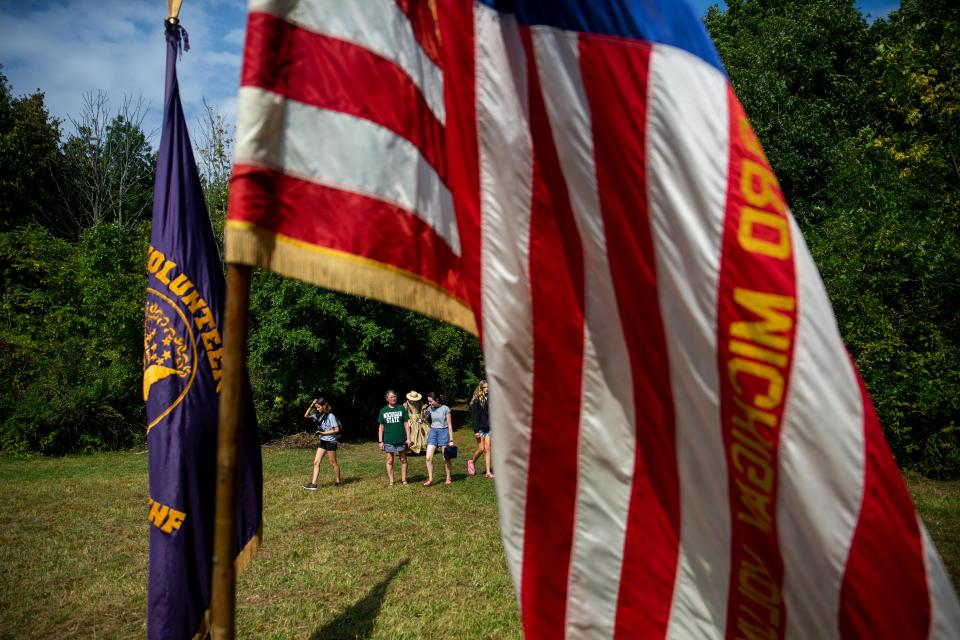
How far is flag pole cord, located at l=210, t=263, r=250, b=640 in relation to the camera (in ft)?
6.90

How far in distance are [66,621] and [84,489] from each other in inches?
325

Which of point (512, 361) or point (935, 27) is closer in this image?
point (512, 361)

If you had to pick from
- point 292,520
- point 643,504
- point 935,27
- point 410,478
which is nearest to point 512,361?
point 643,504

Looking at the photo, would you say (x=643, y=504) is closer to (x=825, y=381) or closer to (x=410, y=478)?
(x=825, y=381)

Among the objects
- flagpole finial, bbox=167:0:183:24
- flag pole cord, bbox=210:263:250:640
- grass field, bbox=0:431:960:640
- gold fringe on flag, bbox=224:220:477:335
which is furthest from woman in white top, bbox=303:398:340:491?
gold fringe on flag, bbox=224:220:477:335

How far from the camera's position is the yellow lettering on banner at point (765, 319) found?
70.1 inches

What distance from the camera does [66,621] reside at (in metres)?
6.89

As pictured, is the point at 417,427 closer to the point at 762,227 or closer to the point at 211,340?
the point at 211,340

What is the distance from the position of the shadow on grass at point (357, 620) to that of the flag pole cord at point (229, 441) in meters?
4.67

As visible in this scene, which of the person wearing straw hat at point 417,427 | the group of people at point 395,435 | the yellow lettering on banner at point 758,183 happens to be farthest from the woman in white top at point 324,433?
the yellow lettering on banner at point 758,183

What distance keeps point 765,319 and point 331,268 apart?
4.67 feet

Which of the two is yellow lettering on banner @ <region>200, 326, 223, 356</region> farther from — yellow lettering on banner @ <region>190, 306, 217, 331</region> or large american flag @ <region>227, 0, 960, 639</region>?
large american flag @ <region>227, 0, 960, 639</region>

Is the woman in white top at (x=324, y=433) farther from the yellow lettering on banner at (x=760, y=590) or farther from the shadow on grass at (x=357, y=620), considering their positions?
the yellow lettering on banner at (x=760, y=590)

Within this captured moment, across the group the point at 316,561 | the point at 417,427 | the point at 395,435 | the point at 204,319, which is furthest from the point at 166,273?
the point at 417,427
